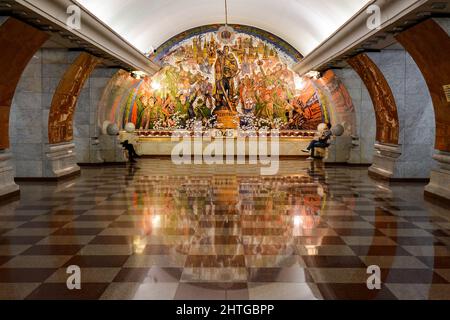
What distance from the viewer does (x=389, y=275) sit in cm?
509

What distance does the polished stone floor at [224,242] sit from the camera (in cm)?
473

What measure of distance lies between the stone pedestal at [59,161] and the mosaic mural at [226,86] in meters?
8.08

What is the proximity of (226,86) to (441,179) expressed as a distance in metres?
13.8

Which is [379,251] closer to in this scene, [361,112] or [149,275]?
[149,275]

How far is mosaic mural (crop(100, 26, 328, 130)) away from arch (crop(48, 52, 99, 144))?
26.6 feet

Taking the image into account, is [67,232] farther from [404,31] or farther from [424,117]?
[424,117]

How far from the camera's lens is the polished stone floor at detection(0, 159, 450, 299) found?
15.5ft

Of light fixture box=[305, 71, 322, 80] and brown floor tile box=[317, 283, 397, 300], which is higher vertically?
light fixture box=[305, 71, 322, 80]

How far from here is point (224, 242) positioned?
6488 mm

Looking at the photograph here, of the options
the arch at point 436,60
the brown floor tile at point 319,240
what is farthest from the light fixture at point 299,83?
the brown floor tile at point 319,240

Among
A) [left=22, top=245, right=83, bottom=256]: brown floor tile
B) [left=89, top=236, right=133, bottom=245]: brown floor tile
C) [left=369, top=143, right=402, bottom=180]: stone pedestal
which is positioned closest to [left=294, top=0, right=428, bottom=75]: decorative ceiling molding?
[left=369, top=143, right=402, bottom=180]: stone pedestal

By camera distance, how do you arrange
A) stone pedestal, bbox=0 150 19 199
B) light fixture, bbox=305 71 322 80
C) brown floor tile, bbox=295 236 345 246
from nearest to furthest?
brown floor tile, bbox=295 236 345 246
stone pedestal, bbox=0 150 19 199
light fixture, bbox=305 71 322 80

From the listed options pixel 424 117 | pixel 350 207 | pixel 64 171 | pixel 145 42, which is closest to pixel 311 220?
pixel 350 207

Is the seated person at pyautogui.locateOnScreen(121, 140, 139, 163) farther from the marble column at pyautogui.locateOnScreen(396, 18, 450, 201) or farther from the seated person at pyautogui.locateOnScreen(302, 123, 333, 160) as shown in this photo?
the marble column at pyautogui.locateOnScreen(396, 18, 450, 201)
